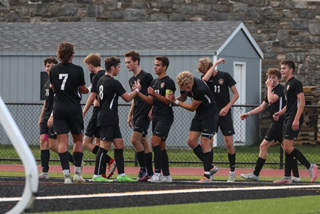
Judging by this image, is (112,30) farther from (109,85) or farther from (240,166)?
(109,85)

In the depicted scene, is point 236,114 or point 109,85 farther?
point 236,114

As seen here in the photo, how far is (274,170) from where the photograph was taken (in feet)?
80.8

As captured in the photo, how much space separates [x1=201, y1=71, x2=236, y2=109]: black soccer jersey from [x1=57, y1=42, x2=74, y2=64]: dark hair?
305 centimetres

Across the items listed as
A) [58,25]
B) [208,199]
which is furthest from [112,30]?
[208,199]

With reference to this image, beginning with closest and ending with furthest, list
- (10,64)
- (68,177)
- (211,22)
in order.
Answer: (68,177), (10,64), (211,22)

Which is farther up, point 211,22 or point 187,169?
point 211,22

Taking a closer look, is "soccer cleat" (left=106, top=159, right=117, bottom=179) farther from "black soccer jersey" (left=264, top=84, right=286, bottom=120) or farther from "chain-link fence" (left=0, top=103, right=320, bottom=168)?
"chain-link fence" (left=0, top=103, right=320, bottom=168)

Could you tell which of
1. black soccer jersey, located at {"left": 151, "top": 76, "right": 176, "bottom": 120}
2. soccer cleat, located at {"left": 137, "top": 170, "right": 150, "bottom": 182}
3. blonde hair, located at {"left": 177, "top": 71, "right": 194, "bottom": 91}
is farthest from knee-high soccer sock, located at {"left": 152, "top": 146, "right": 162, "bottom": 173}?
blonde hair, located at {"left": 177, "top": 71, "right": 194, "bottom": 91}

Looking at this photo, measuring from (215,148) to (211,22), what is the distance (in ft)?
18.9

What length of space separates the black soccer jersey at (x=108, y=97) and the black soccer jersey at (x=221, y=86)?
6.63ft

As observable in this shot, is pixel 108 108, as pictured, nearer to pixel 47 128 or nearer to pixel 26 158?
pixel 47 128

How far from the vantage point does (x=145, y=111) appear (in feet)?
62.8

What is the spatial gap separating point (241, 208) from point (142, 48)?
20.2 m

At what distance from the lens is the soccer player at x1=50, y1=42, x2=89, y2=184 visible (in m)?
17.3
